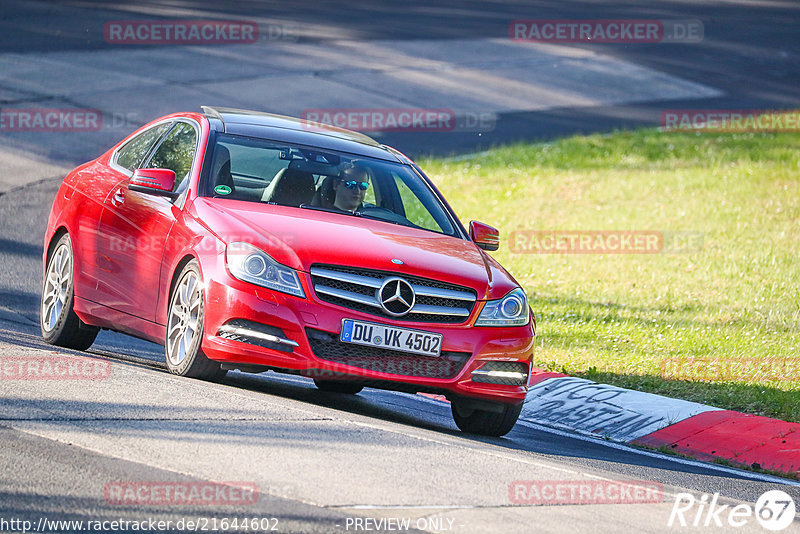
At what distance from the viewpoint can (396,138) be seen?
21125 mm

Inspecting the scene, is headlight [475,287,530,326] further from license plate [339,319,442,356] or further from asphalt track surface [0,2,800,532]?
asphalt track surface [0,2,800,532]

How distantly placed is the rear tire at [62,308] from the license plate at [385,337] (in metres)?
2.73

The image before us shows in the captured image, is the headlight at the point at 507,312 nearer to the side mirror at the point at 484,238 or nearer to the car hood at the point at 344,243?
the car hood at the point at 344,243

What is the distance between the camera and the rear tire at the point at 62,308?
361 inches

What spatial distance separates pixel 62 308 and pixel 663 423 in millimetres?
4439

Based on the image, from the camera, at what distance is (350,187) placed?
8.66 meters

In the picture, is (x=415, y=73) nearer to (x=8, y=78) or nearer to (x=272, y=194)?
(x=8, y=78)

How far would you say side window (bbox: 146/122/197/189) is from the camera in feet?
28.3
